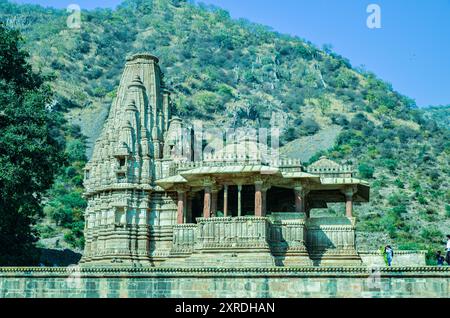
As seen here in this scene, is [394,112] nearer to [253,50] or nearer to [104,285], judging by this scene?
[253,50]

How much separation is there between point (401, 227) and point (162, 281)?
49.6 m

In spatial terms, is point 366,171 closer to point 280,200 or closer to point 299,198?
point 280,200

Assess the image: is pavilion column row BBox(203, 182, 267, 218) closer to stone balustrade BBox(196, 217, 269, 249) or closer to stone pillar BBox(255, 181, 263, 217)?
stone pillar BBox(255, 181, 263, 217)

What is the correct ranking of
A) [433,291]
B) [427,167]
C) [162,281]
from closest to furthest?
[433,291]
[162,281]
[427,167]

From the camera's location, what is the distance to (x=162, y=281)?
21.9 meters

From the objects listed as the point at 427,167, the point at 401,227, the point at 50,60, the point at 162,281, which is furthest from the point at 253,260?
the point at 50,60

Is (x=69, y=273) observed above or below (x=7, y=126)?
below

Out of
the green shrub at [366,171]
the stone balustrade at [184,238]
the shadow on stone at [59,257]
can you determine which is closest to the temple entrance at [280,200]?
the stone balustrade at [184,238]

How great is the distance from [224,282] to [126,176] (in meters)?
10.8

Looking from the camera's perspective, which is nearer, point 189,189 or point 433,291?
point 433,291

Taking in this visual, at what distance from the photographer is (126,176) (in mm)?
30938

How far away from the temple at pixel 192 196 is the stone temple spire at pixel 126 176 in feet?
0.16

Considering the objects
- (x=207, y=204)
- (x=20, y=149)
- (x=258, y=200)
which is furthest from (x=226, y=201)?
(x=20, y=149)

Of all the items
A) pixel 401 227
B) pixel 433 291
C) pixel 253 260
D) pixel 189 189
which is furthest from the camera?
pixel 401 227
